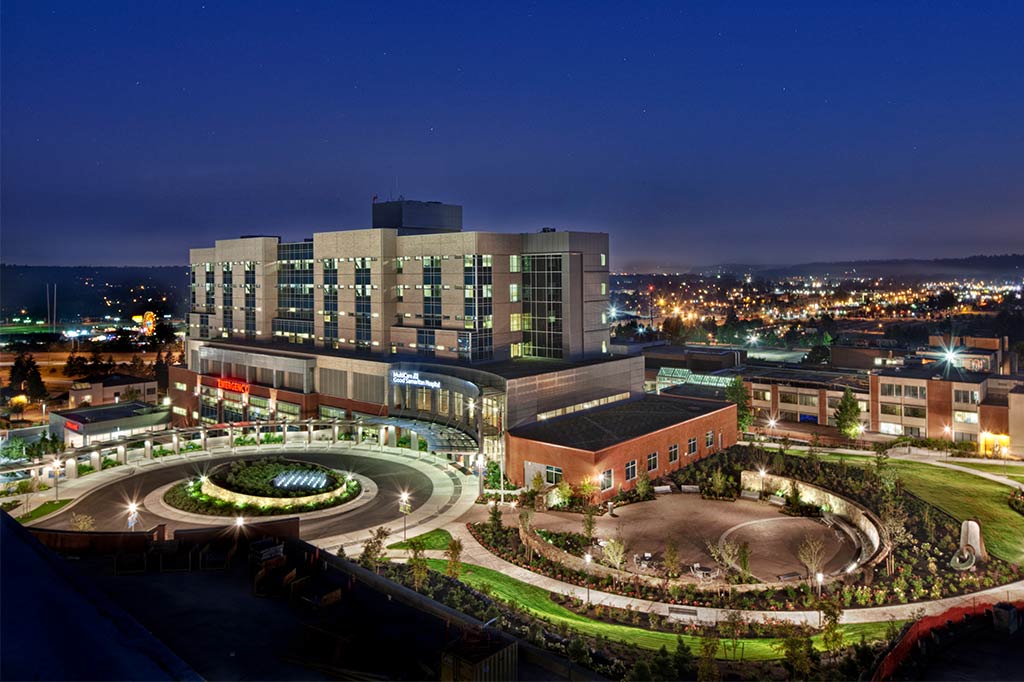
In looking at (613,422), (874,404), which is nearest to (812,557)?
(613,422)

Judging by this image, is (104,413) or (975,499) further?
(104,413)

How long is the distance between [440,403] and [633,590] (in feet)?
110

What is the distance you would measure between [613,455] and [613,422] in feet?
25.0

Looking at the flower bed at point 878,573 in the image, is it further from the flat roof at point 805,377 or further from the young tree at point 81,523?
the flat roof at point 805,377

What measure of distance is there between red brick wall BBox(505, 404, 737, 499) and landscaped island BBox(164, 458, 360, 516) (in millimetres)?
11800

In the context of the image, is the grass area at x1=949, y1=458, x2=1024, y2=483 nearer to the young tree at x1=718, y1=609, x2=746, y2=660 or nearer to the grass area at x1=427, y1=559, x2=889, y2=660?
the grass area at x1=427, y1=559, x2=889, y2=660

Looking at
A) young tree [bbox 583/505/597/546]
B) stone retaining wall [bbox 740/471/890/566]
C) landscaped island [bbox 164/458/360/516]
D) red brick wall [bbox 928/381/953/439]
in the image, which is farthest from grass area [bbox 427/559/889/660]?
red brick wall [bbox 928/381/953/439]

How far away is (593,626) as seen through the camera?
92.7 ft

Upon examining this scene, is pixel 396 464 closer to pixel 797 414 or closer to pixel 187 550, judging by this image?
pixel 187 550

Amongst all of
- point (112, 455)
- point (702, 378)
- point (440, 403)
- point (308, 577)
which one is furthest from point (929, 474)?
point (112, 455)

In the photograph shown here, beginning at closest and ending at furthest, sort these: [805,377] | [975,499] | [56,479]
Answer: [975,499] → [56,479] → [805,377]

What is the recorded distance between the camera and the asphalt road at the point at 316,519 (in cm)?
4116

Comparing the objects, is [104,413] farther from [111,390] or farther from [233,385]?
[111,390]

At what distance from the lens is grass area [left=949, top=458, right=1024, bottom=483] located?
51.8 meters
